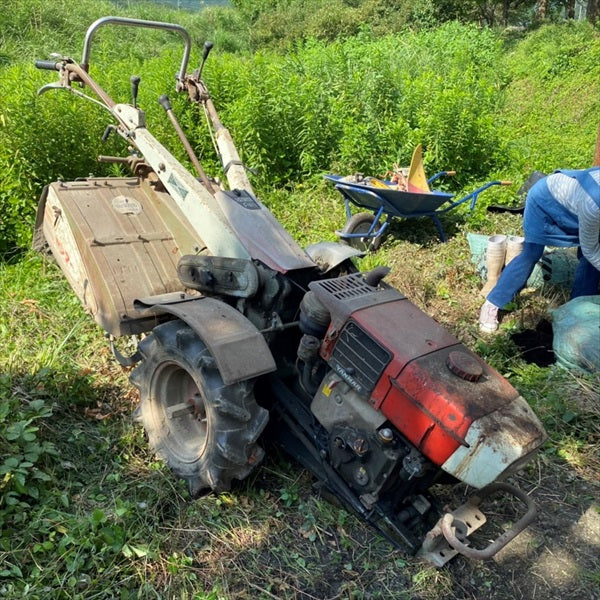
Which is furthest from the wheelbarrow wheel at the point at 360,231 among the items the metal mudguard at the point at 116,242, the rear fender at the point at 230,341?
the rear fender at the point at 230,341

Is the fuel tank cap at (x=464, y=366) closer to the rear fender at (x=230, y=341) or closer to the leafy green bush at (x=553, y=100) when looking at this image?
the rear fender at (x=230, y=341)

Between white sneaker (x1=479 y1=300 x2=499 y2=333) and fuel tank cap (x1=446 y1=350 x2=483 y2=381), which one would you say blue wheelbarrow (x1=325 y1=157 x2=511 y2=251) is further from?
fuel tank cap (x1=446 y1=350 x2=483 y2=381)

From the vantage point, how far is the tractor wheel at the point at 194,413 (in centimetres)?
287

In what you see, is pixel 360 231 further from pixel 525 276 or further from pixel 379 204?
pixel 525 276

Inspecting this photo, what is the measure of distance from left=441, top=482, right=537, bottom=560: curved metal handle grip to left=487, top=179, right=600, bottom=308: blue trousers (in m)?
2.51

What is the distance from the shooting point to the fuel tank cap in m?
2.55

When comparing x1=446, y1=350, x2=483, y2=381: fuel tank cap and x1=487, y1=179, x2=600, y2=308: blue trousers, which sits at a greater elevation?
x1=446, y1=350, x2=483, y2=381: fuel tank cap

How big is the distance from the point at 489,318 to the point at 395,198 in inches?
67.0

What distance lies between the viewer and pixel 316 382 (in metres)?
3.05

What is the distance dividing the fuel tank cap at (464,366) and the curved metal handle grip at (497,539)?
0.52 meters

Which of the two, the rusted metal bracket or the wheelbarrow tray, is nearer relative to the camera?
the rusted metal bracket

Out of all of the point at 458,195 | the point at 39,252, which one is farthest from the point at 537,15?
the point at 39,252

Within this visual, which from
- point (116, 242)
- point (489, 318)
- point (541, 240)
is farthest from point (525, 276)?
point (116, 242)

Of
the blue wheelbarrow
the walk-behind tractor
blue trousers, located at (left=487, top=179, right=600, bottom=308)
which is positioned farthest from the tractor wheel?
the blue wheelbarrow
